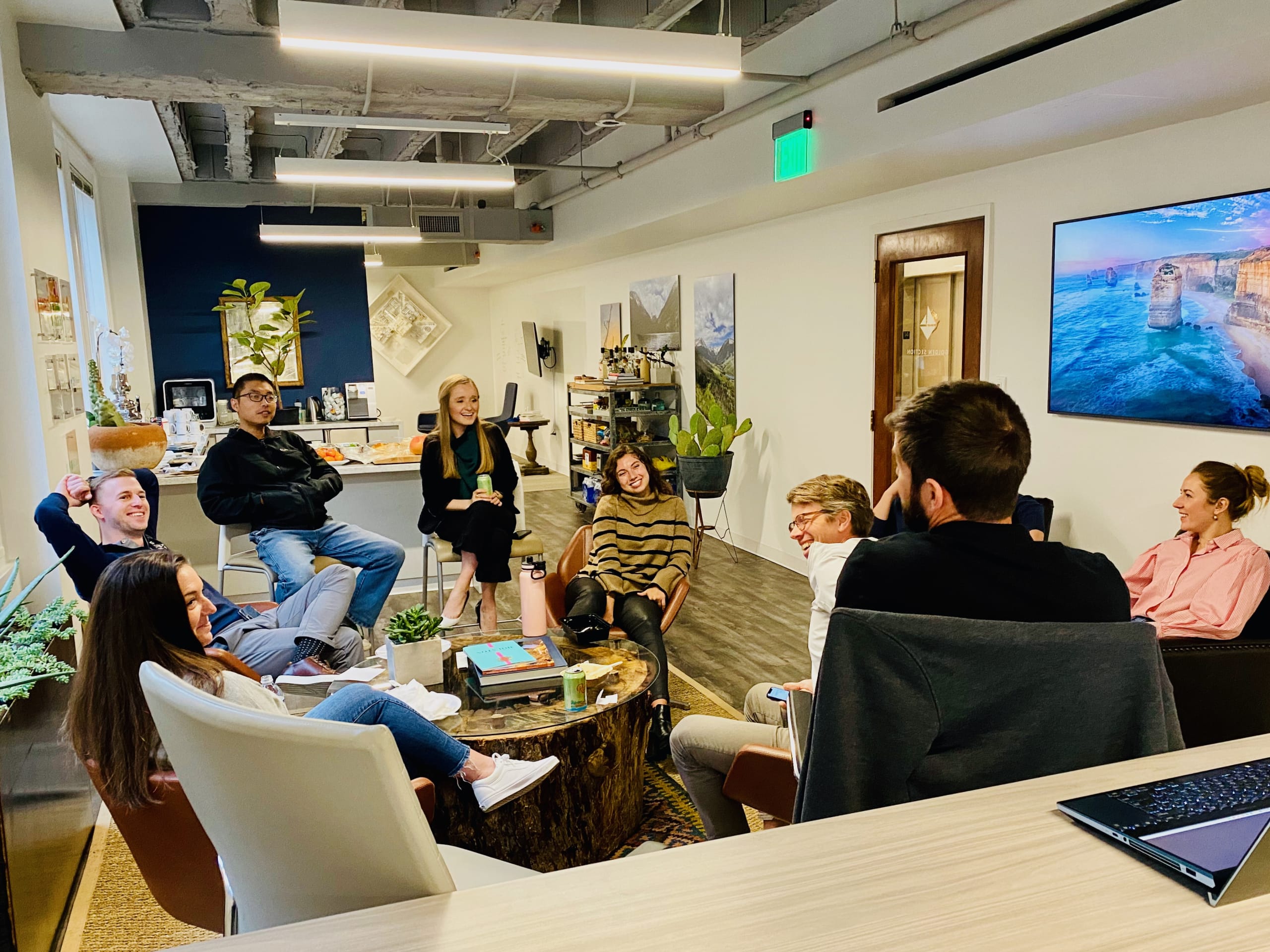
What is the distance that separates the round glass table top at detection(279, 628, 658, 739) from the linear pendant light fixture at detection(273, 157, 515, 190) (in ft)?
11.2

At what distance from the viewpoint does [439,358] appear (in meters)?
14.0

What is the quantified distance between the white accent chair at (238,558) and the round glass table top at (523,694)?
4.94 feet

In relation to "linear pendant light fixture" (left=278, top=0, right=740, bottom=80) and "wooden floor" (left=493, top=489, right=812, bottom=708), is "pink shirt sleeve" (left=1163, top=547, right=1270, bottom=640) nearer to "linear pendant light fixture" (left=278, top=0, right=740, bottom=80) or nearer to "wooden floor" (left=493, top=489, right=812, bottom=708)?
"wooden floor" (left=493, top=489, right=812, bottom=708)

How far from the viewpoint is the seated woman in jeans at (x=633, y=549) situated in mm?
3955

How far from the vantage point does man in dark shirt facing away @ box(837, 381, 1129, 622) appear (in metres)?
1.54

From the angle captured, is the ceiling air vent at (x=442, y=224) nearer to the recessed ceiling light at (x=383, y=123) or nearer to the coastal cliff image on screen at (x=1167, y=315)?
the recessed ceiling light at (x=383, y=123)

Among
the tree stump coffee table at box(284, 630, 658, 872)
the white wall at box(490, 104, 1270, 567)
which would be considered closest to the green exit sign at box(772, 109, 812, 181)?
the white wall at box(490, 104, 1270, 567)

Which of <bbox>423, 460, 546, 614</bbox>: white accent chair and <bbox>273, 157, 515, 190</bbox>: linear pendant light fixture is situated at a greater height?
<bbox>273, 157, 515, 190</bbox>: linear pendant light fixture

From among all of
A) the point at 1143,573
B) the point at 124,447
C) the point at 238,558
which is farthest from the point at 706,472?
the point at 124,447

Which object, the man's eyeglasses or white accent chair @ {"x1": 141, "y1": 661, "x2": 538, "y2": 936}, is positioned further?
the man's eyeglasses

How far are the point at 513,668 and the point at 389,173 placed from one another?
12.6ft

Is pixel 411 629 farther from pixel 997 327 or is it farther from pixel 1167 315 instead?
pixel 997 327

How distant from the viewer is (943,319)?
17.3ft

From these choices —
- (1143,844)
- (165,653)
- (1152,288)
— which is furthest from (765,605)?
(1143,844)
